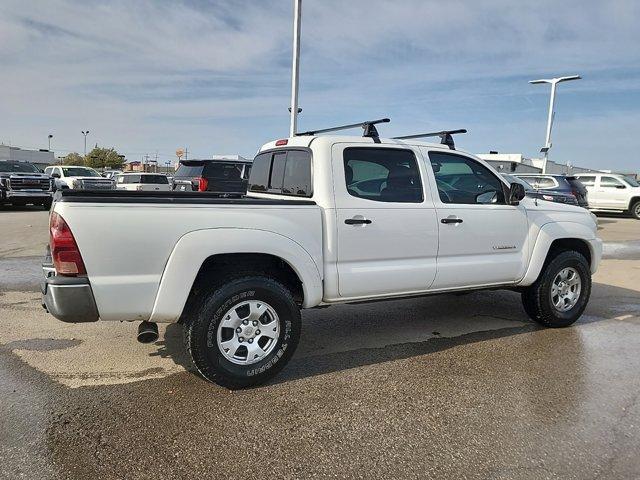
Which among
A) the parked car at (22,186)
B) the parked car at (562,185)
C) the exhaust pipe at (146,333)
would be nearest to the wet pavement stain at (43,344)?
the exhaust pipe at (146,333)

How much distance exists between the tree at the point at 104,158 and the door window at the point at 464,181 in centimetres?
7746

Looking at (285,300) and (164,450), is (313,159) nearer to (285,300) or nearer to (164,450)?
(285,300)

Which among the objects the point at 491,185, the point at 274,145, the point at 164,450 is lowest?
the point at 164,450

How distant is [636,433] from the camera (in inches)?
123

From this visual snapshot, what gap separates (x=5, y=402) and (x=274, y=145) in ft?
9.92

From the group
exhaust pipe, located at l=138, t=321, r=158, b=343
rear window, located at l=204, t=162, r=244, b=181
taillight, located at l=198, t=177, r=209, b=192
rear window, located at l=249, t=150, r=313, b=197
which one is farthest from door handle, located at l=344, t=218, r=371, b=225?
rear window, located at l=204, t=162, r=244, b=181

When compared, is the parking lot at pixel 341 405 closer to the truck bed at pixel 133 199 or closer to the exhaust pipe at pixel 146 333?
the exhaust pipe at pixel 146 333

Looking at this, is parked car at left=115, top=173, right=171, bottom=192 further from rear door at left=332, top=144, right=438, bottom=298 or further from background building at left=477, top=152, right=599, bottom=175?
rear door at left=332, top=144, right=438, bottom=298

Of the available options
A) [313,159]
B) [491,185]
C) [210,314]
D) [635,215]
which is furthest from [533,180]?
[210,314]

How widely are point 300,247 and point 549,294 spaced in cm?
A: 294

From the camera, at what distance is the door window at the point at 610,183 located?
20266 mm

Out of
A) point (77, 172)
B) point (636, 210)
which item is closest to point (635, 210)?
point (636, 210)

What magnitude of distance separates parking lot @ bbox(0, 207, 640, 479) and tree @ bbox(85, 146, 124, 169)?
77.0 meters

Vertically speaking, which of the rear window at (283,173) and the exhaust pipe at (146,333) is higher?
the rear window at (283,173)
